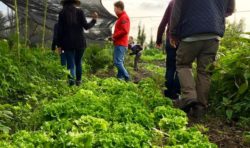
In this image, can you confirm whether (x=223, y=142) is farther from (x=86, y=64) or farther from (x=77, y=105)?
(x=86, y=64)

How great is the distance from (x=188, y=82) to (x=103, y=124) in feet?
6.45

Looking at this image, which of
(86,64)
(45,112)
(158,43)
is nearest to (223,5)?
(158,43)

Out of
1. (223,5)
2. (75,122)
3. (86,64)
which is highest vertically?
(223,5)

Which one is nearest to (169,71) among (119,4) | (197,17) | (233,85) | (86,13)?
(233,85)

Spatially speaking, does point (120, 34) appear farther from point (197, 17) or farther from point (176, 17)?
point (197, 17)

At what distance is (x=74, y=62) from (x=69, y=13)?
0.80 metres

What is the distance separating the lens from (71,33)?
7379 millimetres

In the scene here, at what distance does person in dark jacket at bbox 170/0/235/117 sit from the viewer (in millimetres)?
5207

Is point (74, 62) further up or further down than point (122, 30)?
further down

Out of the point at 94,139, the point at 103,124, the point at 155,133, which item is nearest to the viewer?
the point at 94,139

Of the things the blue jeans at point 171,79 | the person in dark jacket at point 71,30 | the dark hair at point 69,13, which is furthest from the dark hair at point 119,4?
the blue jeans at point 171,79

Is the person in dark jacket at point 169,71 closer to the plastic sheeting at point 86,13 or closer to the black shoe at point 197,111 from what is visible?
the black shoe at point 197,111

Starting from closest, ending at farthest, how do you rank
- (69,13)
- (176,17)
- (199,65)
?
(176,17) < (199,65) < (69,13)

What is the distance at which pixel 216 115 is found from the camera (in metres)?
5.54
